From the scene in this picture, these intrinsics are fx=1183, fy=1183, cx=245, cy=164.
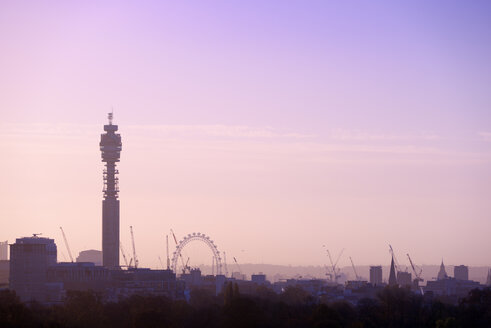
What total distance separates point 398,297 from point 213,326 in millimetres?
38355

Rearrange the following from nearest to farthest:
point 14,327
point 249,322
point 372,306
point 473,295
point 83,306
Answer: point 14,327
point 249,322
point 83,306
point 372,306
point 473,295

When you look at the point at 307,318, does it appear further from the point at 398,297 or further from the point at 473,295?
the point at 473,295

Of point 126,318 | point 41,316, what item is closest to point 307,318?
point 126,318

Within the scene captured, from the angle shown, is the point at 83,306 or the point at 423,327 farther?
the point at 83,306

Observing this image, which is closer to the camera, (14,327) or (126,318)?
(14,327)

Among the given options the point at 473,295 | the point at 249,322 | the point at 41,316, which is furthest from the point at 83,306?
the point at 473,295

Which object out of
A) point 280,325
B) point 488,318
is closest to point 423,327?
point 488,318

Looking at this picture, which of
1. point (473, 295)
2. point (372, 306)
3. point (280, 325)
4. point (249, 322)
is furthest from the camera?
point (473, 295)

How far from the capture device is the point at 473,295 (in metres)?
145

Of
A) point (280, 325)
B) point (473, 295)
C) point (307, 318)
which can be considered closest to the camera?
point (280, 325)

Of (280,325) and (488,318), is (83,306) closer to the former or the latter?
(280,325)

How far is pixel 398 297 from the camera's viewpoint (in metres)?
135

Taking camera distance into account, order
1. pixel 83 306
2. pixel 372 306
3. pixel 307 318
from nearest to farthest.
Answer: pixel 307 318 → pixel 83 306 → pixel 372 306

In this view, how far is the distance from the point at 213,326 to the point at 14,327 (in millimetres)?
24321
